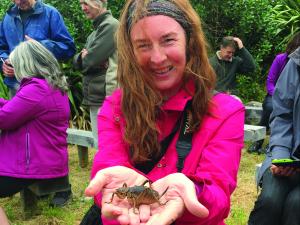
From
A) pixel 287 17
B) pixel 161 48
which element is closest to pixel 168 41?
pixel 161 48

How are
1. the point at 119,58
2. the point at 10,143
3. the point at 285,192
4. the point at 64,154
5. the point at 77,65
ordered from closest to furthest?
the point at 119,58 → the point at 285,192 → the point at 10,143 → the point at 64,154 → the point at 77,65

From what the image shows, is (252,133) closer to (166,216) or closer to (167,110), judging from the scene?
(167,110)

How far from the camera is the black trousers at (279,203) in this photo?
118 inches

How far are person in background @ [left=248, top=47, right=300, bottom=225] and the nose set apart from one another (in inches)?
62.8

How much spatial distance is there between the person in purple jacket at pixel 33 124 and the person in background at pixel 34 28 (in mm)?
990

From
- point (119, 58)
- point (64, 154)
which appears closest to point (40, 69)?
point (64, 154)

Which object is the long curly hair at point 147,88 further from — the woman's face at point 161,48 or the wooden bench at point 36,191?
the wooden bench at point 36,191

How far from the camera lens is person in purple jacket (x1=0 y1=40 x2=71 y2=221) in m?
4.12

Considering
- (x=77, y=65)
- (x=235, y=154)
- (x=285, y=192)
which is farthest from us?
(x=77, y=65)

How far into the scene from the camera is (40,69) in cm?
438

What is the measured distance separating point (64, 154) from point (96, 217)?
2426 millimetres

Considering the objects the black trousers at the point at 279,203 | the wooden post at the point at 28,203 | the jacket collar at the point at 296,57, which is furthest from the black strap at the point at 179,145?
the wooden post at the point at 28,203

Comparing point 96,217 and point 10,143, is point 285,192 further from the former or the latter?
point 10,143

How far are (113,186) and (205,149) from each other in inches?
16.8
